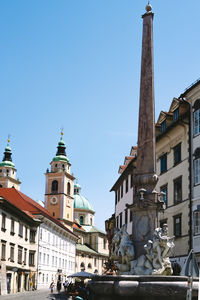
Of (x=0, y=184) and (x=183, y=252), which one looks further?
(x=0, y=184)

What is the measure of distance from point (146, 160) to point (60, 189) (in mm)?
74157

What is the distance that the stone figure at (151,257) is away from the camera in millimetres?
13609

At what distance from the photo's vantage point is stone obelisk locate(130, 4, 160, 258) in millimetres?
14617

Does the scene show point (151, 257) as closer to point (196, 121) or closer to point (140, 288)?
point (140, 288)

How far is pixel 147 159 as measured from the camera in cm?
1569

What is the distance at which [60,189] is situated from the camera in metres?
88.9

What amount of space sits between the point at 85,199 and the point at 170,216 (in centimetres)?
9035

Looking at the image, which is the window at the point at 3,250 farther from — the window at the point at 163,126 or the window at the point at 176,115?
the window at the point at 176,115

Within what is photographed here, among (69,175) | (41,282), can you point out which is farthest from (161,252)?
(69,175)

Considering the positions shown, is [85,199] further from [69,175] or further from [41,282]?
[41,282]

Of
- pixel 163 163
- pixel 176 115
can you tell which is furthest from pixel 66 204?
pixel 176 115

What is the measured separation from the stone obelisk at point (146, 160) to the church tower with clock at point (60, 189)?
72.0 metres

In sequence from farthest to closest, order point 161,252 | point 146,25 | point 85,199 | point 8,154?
1. point 85,199
2. point 8,154
3. point 146,25
4. point 161,252

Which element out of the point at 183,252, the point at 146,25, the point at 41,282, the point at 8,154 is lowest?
the point at 41,282
